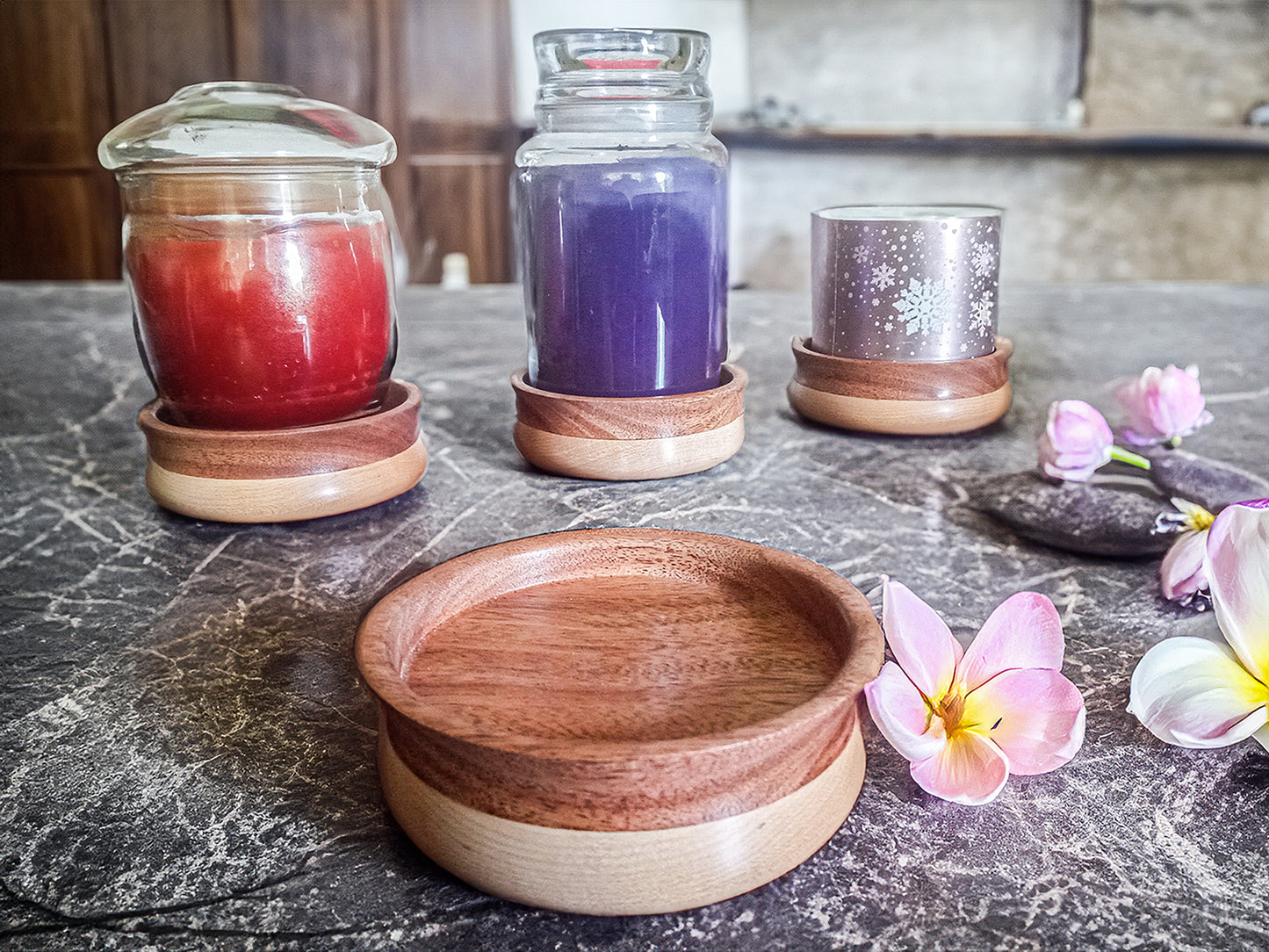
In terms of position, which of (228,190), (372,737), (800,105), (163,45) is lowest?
(372,737)

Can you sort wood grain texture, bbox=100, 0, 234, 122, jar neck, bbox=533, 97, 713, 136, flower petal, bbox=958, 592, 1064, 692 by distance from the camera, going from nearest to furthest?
flower petal, bbox=958, 592, 1064, 692 → jar neck, bbox=533, 97, 713, 136 → wood grain texture, bbox=100, 0, 234, 122

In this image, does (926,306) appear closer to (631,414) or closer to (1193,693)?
(631,414)

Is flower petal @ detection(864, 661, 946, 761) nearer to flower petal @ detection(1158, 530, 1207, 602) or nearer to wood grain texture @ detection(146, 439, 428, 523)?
flower petal @ detection(1158, 530, 1207, 602)

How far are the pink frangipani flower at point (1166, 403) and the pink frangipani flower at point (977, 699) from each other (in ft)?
1.43

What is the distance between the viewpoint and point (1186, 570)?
0.56 meters

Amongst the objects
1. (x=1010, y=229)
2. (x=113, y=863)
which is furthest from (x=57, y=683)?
(x=1010, y=229)

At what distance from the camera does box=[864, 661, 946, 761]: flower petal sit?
395mm

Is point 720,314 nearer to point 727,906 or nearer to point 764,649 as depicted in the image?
point 764,649

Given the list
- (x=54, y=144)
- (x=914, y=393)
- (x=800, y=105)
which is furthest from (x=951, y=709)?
(x=54, y=144)

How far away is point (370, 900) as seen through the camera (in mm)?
349

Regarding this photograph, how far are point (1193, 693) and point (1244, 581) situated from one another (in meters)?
0.05

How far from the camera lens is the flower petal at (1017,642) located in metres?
0.44

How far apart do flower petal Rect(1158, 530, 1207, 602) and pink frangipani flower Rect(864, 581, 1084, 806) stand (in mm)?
171

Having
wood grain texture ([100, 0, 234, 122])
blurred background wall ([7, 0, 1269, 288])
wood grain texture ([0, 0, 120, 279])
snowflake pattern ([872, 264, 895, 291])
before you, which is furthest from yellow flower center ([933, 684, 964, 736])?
wood grain texture ([0, 0, 120, 279])
